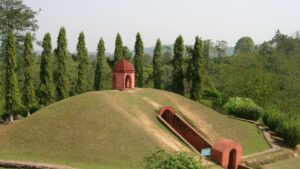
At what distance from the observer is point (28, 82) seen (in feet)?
120

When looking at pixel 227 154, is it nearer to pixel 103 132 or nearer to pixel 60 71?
pixel 103 132

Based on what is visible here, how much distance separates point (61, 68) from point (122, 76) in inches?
492

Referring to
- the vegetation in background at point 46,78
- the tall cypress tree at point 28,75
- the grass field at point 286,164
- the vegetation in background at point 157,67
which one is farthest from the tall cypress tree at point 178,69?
the grass field at point 286,164

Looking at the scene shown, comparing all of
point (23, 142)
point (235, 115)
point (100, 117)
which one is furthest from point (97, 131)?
point (235, 115)

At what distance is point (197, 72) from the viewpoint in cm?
4284

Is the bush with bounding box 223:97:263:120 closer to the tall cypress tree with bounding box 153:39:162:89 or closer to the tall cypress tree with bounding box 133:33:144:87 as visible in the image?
the tall cypress tree with bounding box 153:39:162:89

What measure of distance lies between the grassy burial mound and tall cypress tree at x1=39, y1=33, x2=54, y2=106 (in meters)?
11.5

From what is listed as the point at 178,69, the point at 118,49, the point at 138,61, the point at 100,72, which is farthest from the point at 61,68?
the point at 178,69

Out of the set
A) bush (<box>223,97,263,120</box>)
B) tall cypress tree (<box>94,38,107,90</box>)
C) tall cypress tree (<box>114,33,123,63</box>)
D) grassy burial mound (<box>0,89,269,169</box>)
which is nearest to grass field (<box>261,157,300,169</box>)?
grassy burial mound (<box>0,89,269,169</box>)

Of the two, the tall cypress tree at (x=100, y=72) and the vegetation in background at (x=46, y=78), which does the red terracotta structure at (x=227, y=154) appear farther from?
the tall cypress tree at (x=100, y=72)

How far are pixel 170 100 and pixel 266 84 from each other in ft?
69.1

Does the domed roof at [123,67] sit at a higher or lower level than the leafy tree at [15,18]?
lower

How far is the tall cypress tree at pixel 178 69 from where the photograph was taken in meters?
44.4

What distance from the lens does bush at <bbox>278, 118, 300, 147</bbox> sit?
3020cm
